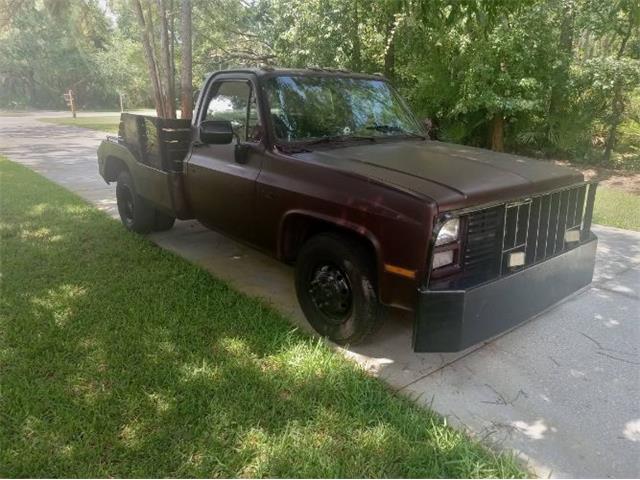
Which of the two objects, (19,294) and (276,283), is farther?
(276,283)

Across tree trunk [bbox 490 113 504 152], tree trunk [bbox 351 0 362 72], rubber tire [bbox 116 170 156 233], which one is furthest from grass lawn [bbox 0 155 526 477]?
tree trunk [bbox 490 113 504 152]

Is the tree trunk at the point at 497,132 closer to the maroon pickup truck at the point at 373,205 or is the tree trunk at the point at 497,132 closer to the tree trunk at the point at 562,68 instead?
Result: the tree trunk at the point at 562,68

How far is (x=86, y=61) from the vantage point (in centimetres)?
3569

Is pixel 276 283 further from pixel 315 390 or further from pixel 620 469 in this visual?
pixel 620 469

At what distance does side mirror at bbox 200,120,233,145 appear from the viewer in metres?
3.89

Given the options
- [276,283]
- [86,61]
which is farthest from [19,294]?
[86,61]

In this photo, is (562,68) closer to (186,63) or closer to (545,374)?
(186,63)

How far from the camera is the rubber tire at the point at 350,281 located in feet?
10.7

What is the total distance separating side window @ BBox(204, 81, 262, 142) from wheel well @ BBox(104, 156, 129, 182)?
6.69ft

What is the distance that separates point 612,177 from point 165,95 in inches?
426

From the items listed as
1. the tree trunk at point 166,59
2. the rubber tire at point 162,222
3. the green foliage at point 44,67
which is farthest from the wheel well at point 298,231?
the green foliage at point 44,67

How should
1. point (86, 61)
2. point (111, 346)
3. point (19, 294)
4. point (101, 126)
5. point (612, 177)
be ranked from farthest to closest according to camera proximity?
point (86, 61) → point (101, 126) → point (612, 177) → point (19, 294) → point (111, 346)

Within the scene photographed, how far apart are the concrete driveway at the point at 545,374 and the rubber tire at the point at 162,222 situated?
908 mm

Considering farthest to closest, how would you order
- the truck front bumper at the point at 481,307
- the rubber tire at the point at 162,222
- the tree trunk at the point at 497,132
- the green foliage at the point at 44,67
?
the green foliage at the point at 44,67 → the tree trunk at the point at 497,132 → the rubber tire at the point at 162,222 → the truck front bumper at the point at 481,307
